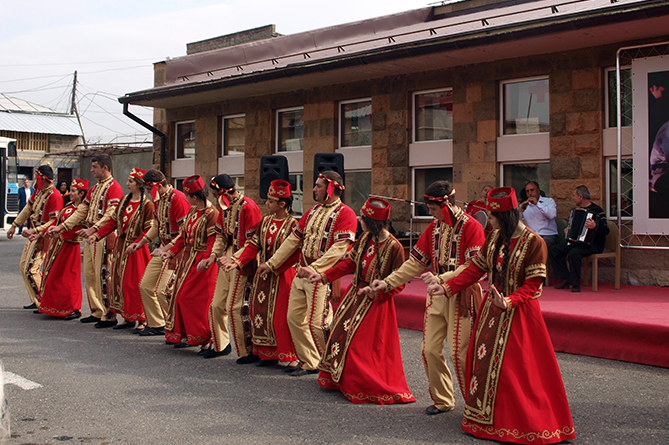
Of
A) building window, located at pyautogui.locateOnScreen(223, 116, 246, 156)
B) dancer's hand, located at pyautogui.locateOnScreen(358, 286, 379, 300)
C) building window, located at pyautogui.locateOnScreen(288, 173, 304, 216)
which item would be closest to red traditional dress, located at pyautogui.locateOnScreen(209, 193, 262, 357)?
dancer's hand, located at pyautogui.locateOnScreen(358, 286, 379, 300)

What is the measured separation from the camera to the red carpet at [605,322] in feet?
20.7

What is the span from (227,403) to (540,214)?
21.4 feet

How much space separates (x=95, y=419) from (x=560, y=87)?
28.2ft

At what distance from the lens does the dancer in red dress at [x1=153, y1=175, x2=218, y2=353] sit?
7.04 meters

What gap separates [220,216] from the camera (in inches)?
278

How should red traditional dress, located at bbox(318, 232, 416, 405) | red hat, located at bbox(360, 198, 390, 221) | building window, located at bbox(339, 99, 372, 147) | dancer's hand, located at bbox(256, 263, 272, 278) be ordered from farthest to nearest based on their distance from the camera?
building window, located at bbox(339, 99, 372, 147) < dancer's hand, located at bbox(256, 263, 272, 278) < red hat, located at bbox(360, 198, 390, 221) < red traditional dress, located at bbox(318, 232, 416, 405)

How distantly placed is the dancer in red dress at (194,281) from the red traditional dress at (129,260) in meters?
1.10

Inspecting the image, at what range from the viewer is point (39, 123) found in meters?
41.1

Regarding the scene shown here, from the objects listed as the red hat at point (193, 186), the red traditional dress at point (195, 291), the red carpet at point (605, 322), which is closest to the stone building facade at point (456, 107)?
the red carpet at point (605, 322)

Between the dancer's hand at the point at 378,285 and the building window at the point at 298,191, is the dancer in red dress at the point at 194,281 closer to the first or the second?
the dancer's hand at the point at 378,285

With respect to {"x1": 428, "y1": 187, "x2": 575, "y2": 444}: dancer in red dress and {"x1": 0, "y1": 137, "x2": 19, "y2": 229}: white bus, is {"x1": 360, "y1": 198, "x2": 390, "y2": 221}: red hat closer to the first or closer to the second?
{"x1": 428, "y1": 187, "x2": 575, "y2": 444}: dancer in red dress

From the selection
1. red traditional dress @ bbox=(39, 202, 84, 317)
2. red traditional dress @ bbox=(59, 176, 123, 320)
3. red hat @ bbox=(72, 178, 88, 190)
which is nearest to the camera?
red traditional dress @ bbox=(59, 176, 123, 320)

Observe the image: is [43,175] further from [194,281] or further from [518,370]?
[518,370]

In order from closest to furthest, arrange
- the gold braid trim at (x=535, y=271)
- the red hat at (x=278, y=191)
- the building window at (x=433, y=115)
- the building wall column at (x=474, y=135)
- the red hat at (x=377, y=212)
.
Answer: the gold braid trim at (x=535, y=271)
the red hat at (x=377, y=212)
the red hat at (x=278, y=191)
the building wall column at (x=474, y=135)
the building window at (x=433, y=115)
